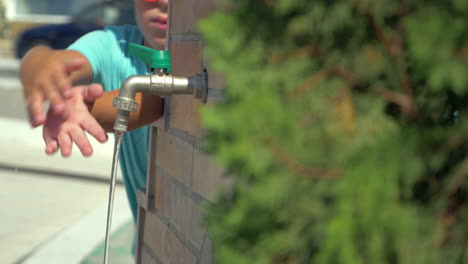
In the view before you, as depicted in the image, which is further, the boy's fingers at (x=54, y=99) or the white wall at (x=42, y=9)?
the white wall at (x=42, y=9)

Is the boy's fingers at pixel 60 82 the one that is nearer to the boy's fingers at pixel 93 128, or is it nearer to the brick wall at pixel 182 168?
the boy's fingers at pixel 93 128

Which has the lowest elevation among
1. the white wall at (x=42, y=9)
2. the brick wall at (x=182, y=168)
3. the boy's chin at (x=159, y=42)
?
the brick wall at (x=182, y=168)

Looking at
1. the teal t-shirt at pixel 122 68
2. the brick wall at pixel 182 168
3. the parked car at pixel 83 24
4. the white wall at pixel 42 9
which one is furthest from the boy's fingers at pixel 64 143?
the white wall at pixel 42 9

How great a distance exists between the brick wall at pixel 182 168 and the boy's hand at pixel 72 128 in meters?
0.31

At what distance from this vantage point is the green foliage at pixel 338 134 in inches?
32.7

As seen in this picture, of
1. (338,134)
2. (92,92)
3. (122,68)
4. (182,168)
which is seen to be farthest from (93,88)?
(338,134)

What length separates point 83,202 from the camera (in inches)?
248

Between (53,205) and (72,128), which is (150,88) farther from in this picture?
(53,205)

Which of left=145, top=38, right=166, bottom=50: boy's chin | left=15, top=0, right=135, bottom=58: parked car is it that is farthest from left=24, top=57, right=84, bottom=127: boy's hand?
left=15, top=0, right=135, bottom=58: parked car

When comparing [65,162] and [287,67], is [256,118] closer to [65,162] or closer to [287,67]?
[287,67]

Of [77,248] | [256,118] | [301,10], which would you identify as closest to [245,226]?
[256,118]

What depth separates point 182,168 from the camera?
244 cm

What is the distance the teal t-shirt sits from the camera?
2936mm

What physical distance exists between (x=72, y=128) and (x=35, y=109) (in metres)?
0.13
